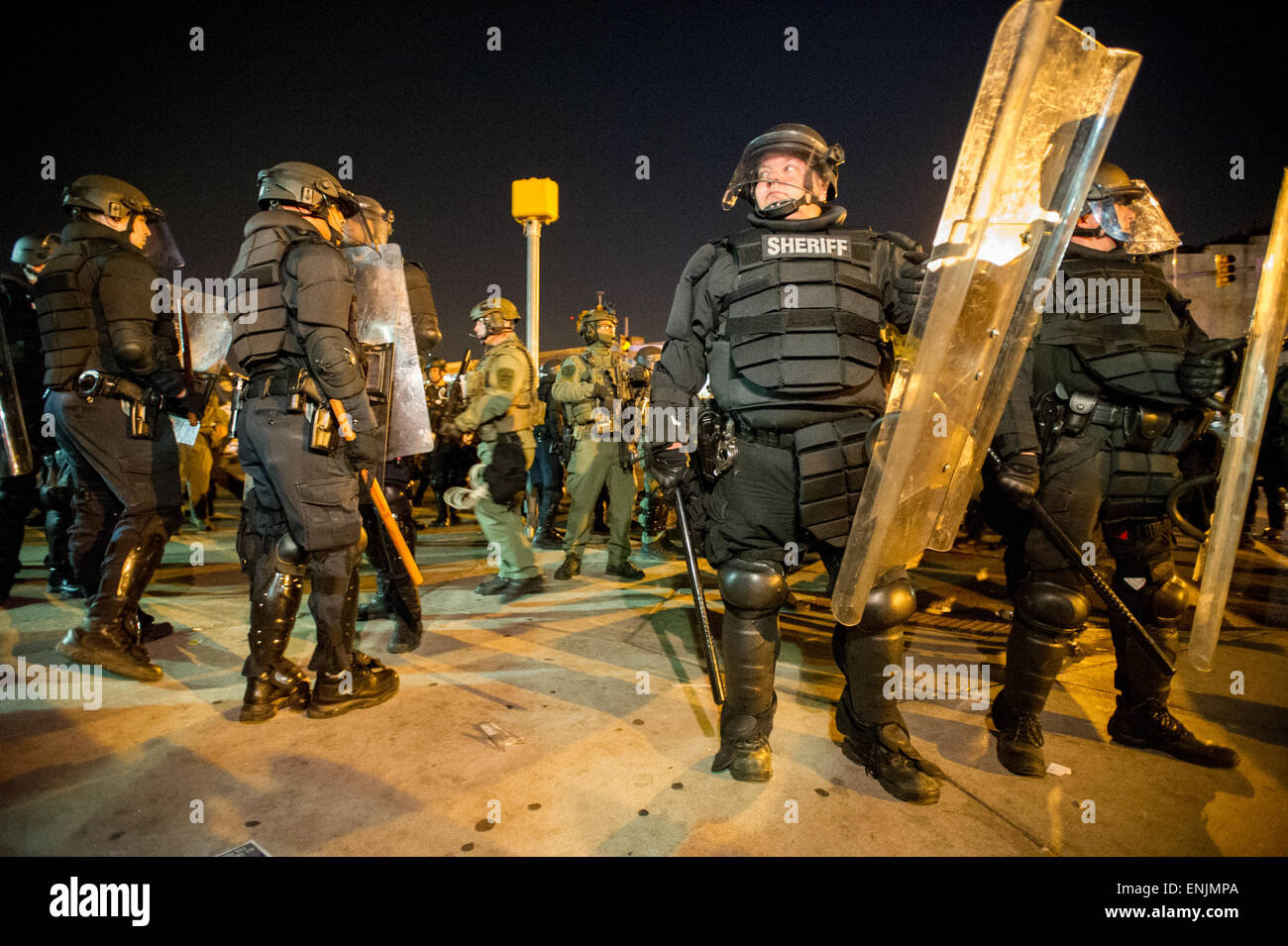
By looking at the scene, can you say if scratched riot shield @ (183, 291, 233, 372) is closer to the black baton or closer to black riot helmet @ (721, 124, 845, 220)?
black riot helmet @ (721, 124, 845, 220)

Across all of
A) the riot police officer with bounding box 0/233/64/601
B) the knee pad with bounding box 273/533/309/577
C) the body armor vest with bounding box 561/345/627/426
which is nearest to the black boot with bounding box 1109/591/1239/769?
the knee pad with bounding box 273/533/309/577

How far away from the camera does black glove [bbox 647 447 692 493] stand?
8.55 ft

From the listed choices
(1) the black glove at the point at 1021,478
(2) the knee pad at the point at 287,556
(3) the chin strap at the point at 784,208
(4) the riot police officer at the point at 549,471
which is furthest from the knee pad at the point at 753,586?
(4) the riot police officer at the point at 549,471

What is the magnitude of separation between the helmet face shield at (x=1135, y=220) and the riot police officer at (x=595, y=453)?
3323 millimetres

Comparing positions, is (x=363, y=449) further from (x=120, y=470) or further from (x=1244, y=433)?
(x=1244, y=433)

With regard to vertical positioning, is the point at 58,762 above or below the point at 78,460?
below

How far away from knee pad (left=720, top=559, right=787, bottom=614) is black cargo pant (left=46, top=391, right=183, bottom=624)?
10.6ft

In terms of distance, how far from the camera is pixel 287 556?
2812mm

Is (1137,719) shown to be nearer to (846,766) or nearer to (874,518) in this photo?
(846,766)

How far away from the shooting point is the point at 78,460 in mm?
3561

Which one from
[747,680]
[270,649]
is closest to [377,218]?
[270,649]

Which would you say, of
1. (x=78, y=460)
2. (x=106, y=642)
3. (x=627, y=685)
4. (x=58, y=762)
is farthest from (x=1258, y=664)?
(x=78, y=460)

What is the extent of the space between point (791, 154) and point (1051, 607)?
2.04 meters

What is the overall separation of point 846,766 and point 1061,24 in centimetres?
241
